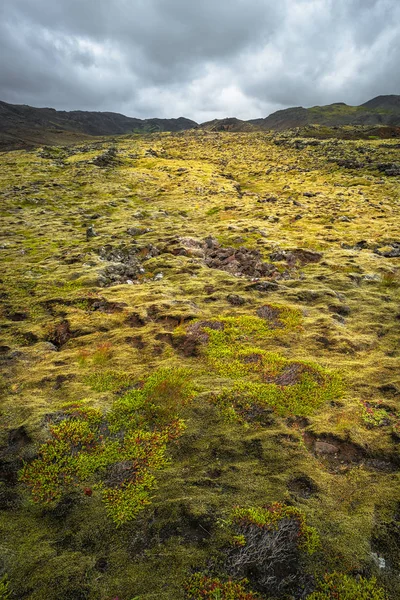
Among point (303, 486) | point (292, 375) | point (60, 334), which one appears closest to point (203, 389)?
point (292, 375)

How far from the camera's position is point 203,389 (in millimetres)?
10477

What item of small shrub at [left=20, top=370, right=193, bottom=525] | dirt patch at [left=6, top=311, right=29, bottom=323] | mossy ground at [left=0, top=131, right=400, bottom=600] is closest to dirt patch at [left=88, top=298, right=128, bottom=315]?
mossy ground at [left=0, top=131, right=400, bottom=600]

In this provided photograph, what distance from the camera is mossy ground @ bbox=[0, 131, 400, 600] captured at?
20.2 ft

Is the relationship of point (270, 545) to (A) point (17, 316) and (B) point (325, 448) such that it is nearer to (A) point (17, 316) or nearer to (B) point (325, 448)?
(B) point (325, 448)

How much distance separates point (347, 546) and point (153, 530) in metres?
3.75

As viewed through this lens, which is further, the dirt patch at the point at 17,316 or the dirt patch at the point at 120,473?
the dirt patch at the point at 17,316

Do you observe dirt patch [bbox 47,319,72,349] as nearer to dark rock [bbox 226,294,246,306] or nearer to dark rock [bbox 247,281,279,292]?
dark rock [bbox 226,294,246,306]

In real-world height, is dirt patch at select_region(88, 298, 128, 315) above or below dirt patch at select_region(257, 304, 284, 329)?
above

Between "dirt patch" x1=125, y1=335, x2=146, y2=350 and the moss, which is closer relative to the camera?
the moss

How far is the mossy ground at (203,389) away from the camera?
20.2 ft

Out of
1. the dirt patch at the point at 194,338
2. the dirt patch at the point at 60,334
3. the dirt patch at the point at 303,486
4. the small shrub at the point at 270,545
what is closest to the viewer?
the small shrub at the point at 270,545

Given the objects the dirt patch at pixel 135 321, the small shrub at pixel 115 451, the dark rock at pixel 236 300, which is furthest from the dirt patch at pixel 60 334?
Result: the dark rock at pixel 236 300

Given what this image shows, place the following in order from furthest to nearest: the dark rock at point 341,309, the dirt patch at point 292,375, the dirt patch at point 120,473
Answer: the dark rock at point 341,309, the dirt patch at point 292,375, the dirt patch at point 120,473

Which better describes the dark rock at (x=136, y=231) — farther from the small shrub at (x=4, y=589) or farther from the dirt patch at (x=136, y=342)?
the small shrub at (x=4, y=589)
